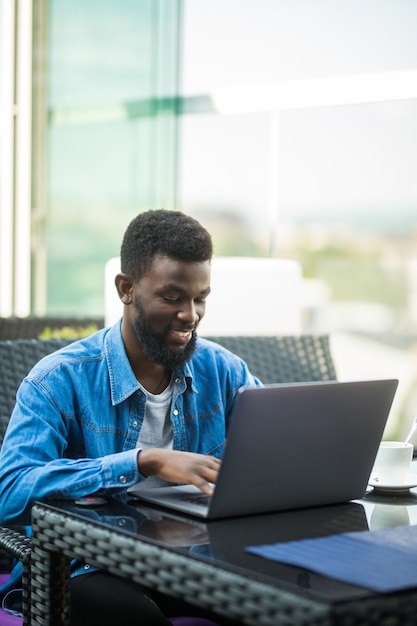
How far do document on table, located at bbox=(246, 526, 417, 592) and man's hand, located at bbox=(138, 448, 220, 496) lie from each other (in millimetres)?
255

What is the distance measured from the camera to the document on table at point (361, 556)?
1.40 m

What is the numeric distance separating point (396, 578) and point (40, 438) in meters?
0.81

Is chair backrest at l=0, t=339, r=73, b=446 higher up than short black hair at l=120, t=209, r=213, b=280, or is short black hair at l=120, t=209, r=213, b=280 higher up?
short black hair at l=120, t=209, r=213, b=280

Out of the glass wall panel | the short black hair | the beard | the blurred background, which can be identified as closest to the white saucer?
the beard

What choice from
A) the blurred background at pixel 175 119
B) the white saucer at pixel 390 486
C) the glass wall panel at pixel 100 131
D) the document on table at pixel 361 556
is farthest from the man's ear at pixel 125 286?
the glass wall panel at pixel 100 131

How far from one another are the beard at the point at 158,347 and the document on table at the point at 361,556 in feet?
2.11

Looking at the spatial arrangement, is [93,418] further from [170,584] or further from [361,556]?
[361,556]

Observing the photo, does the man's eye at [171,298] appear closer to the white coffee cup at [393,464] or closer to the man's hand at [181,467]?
the man's hand at [181,467]

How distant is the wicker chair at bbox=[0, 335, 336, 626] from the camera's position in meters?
2.52

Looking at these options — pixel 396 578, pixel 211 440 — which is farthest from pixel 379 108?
pixel 396 578

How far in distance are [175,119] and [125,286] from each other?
11.7 ft

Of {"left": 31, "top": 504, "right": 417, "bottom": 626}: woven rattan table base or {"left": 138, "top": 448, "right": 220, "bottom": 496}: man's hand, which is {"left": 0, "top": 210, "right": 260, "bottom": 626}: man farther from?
{"left": 31, "top": 504, "right": 417, "bottom": 626}: woven rattan table base

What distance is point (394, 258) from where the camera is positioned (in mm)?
8844

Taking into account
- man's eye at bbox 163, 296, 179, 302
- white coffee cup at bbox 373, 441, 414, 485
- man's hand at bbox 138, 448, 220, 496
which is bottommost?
white coffee cup at bbox 373, 441, 414, 485
